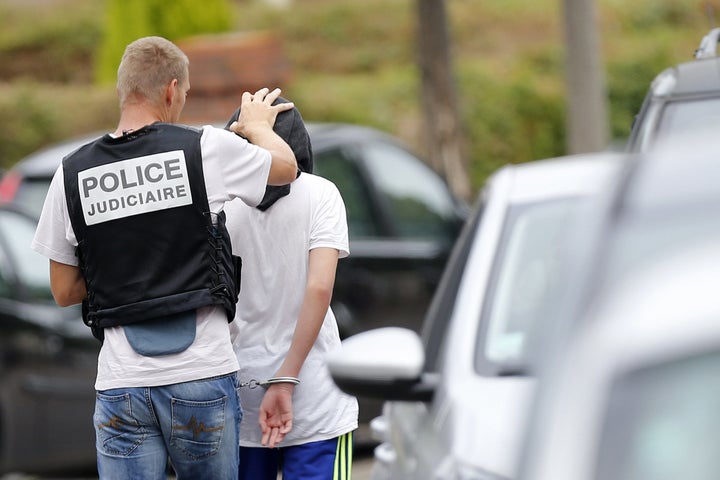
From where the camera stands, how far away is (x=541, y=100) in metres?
20.3

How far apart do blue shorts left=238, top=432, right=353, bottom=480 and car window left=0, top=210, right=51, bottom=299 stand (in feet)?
9.99

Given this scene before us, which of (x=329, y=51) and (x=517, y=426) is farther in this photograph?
(x=329, y=51)

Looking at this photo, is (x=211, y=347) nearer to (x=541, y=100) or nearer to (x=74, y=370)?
(x=74, y=370)

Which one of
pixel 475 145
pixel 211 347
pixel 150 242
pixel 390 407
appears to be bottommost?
pixel 475 145

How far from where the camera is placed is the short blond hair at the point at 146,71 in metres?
3.69

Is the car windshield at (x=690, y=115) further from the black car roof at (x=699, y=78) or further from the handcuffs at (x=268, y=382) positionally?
the handcuffs at (x=268, y=382)

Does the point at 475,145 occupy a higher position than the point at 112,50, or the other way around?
the point at 112,50

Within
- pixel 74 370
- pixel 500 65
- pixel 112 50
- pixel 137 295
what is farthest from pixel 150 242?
pixel 500 65

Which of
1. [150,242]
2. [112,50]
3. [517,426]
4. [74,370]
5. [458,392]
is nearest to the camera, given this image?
[517,426]

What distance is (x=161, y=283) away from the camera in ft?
11.7

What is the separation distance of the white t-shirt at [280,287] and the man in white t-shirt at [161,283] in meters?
0.21

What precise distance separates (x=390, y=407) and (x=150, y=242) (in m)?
0.76

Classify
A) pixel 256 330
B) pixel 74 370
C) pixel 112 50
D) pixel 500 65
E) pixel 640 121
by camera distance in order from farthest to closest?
pixel 500 65
pixel 112 50
pixel 74 370
pixel 640 121
pixel 256 330

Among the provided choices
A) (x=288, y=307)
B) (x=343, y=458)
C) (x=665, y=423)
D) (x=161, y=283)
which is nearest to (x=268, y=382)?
(x=288, y=307)
